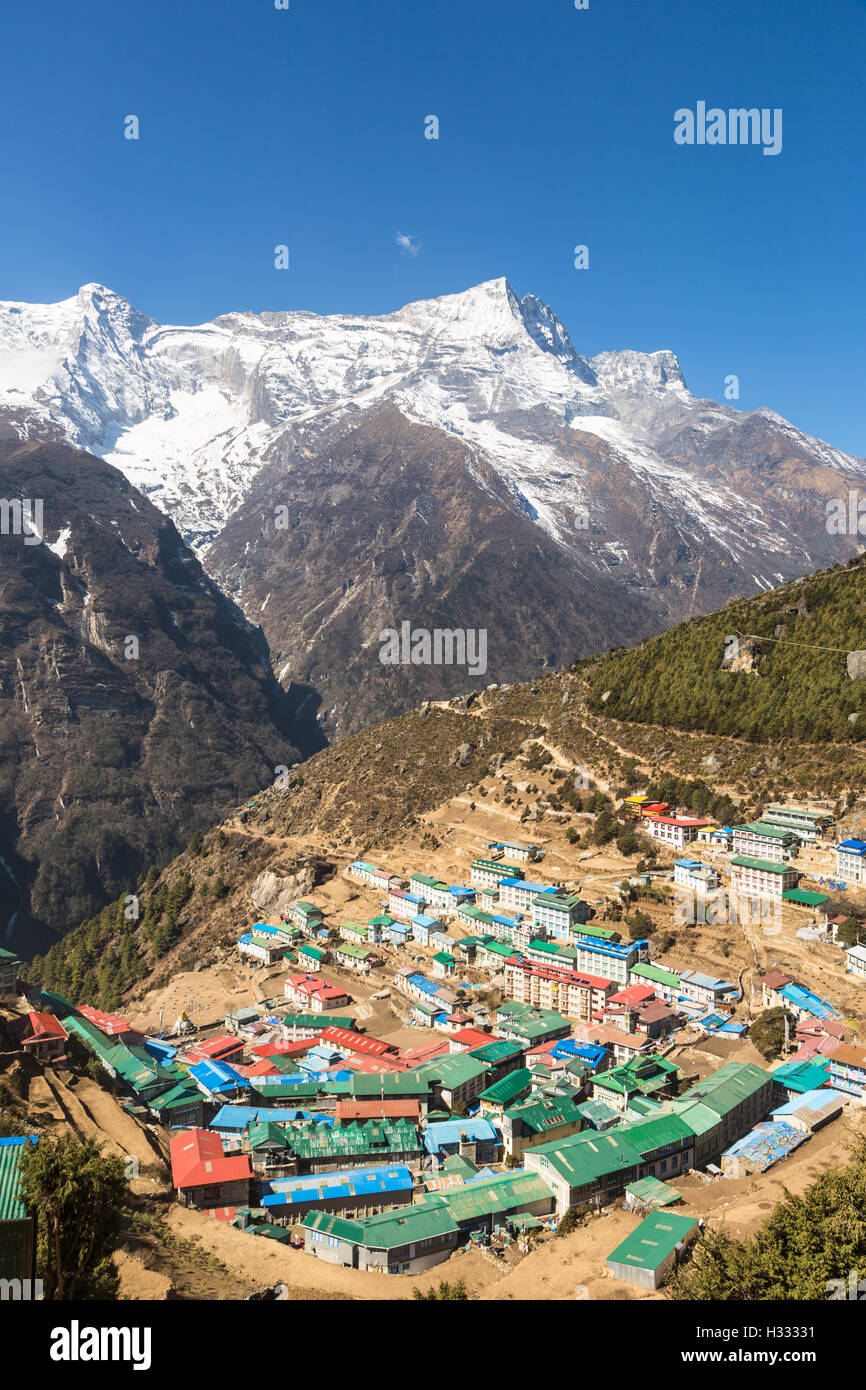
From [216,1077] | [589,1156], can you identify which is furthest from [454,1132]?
[216,1077]

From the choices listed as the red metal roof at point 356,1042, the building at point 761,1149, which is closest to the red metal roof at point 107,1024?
the red metal roof at point 356,1042

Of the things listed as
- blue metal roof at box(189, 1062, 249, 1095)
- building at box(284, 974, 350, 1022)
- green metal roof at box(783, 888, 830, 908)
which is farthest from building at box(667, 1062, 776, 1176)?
building at box(284, 974, 350, 1022)

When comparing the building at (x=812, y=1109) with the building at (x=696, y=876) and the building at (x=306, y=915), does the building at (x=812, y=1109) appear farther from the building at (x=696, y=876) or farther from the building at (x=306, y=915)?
the building at (x=306, y=915)

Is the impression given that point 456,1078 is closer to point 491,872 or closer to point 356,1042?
point 356,1042

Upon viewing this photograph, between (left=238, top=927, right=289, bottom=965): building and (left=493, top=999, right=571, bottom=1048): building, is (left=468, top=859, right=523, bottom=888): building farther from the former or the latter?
(left=238, top=927, right=289, bottom=965): building
